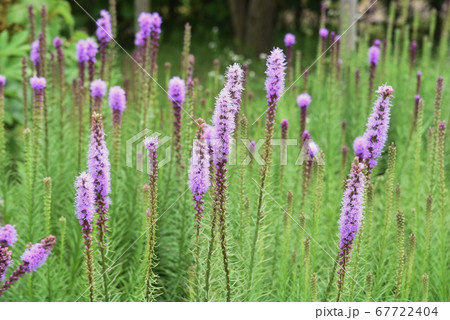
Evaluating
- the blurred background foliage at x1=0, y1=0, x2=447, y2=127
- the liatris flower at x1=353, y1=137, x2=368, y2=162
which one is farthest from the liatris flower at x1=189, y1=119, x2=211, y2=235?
the blurred background foliage at x1=0, y1=0, x2=447, y2=127

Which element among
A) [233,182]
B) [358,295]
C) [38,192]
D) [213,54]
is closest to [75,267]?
[38,192]

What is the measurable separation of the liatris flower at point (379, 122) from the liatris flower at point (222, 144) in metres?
0.51

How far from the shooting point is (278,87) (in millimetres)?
2154

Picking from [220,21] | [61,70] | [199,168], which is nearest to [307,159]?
[199,168]

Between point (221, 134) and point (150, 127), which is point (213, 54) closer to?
point (150, 127)

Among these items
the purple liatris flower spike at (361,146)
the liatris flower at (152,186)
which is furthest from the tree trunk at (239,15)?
the liatris flower at (152,186)

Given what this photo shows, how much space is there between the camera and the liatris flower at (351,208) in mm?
1958

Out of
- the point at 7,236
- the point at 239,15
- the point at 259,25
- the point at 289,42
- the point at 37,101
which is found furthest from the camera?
the point at 239,15

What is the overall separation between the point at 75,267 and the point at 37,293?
0.22m

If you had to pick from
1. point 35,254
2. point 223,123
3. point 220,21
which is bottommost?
point 35,254

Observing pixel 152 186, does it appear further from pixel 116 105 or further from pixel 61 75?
pixel 61 75

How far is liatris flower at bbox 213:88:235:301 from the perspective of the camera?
1903 mm

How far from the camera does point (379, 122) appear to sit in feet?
7.03

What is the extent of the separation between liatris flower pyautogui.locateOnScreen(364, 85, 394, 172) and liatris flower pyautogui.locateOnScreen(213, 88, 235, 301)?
0.51m
